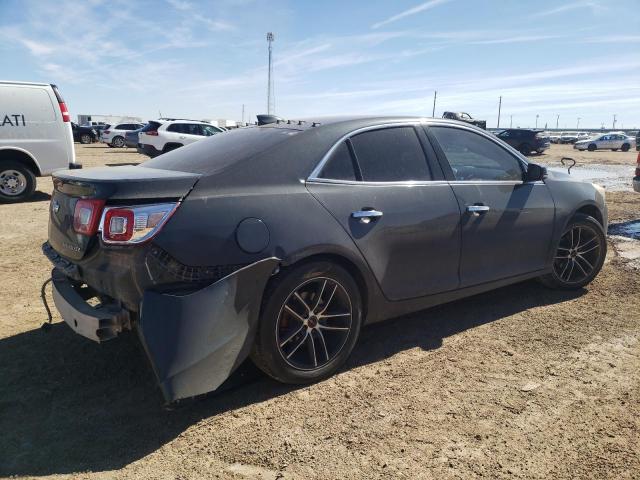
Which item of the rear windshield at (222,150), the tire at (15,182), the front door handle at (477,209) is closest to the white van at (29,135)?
the tire at (15,182)

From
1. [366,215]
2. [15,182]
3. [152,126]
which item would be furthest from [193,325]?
[152,126]

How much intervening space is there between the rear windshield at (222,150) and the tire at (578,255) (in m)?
2.75

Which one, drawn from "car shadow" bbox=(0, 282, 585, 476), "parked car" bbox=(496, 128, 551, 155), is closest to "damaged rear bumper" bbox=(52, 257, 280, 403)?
"car shadow" bbox=(0, 282, 585, 476)

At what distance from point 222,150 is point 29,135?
7.62 meters

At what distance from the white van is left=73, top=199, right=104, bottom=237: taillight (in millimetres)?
7638

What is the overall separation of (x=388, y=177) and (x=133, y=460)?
2176mm

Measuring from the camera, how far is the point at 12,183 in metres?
9.23

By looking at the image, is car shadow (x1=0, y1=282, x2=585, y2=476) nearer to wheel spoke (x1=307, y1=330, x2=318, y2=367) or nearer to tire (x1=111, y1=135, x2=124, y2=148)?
wheel spoke (x1=307, y1=330, x2=318, y2=367)

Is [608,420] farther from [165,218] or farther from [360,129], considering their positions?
[165,218]

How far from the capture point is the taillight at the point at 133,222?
2.39m

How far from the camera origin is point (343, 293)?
2.96 meters

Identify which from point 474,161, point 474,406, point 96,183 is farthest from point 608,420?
point 96,183

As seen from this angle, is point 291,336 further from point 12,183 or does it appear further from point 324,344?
point 12,183

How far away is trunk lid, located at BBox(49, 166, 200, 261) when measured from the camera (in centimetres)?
244
